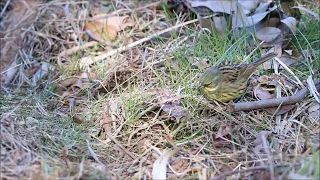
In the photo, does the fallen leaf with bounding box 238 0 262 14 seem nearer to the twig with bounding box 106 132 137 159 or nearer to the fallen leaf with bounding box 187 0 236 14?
the fallen leaf with bounding box 187 0 236 14

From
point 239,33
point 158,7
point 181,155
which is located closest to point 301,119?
point 181,155

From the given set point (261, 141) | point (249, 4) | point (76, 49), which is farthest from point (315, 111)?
point (76, 49)

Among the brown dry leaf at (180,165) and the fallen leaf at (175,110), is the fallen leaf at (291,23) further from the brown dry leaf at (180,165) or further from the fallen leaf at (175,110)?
the brown dry leaf at (180,165)

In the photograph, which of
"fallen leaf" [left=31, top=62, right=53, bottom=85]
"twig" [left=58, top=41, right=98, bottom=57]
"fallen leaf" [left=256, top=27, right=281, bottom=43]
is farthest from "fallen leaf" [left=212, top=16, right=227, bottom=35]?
"fallen leaf" [left=31, top=62, right=53, bottom=85]

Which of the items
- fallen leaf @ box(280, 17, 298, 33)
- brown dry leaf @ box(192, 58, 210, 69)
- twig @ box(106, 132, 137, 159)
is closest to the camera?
twig @ box(106, 132, 137, 159)

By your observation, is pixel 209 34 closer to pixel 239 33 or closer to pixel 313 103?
pixel 239 33

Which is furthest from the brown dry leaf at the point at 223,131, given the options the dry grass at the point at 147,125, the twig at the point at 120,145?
the twig at the point at 120,145
